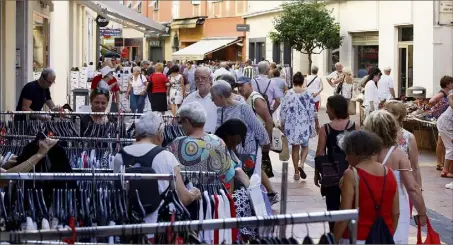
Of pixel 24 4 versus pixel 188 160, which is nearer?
pixel 188 160

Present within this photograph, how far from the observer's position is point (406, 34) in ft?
97.1

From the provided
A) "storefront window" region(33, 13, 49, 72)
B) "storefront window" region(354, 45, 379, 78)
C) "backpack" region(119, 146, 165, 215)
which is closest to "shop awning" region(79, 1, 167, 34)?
"storefront window" region(33, 13, 49, 72)

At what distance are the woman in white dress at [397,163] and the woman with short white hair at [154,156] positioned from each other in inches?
60.4

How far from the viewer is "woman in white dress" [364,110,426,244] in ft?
22.2

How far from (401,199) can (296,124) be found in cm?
713

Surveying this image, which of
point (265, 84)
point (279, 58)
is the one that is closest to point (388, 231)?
point (265, 84)

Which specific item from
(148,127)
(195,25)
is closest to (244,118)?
(148,127)

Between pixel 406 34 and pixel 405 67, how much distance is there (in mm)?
1047

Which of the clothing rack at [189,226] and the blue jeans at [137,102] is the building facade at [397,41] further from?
the clothing rack at [189,226]

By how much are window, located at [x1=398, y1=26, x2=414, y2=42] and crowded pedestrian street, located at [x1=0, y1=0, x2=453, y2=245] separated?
0.16 feet

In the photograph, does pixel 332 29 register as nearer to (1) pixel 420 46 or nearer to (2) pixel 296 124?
(1) pixel 420 46

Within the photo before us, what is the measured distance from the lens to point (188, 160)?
6.96 metres

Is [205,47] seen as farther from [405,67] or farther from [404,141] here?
[404,141]

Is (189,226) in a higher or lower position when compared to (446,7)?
lower
